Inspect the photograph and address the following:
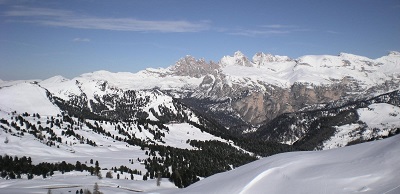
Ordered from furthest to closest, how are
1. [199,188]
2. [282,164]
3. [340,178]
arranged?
[199,188]
[282,164]
[340,178]

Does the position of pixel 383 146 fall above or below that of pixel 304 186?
above

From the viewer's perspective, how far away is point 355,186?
1066 inches

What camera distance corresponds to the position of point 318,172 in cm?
3128

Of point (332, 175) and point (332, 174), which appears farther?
point (332, 174)

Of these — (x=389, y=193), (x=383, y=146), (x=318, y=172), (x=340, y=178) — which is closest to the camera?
(x=389, y=193)

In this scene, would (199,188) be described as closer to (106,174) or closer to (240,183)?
(240,183)

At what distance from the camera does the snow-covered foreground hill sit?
26.8 m

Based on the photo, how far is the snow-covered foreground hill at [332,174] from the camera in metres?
26.8

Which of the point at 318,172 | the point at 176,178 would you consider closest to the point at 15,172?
the point at 176,178

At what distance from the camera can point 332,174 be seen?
30.2 metres

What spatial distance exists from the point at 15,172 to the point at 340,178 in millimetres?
169855

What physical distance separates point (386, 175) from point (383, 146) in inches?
287

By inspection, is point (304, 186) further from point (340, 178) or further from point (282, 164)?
point (282, 164)

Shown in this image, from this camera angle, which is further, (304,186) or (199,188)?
(199,188)
